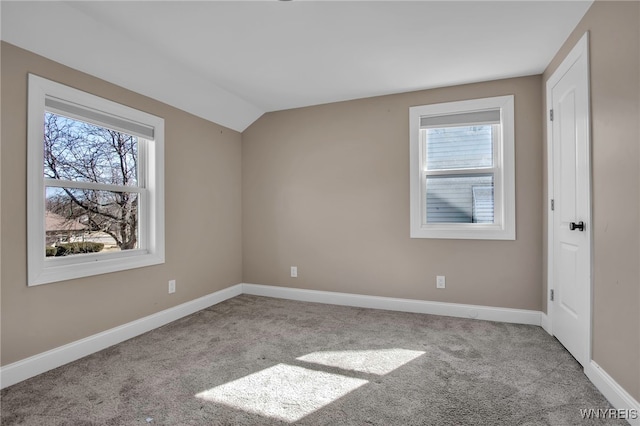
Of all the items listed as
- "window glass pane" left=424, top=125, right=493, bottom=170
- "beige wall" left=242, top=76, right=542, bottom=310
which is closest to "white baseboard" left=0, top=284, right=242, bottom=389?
"beige wall" left=242, top=76, right=542, bottom=310

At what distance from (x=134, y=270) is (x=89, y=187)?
0.79m

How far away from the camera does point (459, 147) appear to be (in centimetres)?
335

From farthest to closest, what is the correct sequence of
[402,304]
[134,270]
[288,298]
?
1. [288,298]
2. [402,304]
3. [134,270]

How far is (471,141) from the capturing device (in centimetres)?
332

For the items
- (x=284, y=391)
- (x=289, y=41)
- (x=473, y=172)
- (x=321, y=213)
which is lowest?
(x=284, y=391)

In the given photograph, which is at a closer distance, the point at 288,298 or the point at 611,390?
the point at 611,390

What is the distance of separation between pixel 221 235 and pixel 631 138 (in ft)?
12.0

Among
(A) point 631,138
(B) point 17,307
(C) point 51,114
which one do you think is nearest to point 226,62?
(C) point 51,114

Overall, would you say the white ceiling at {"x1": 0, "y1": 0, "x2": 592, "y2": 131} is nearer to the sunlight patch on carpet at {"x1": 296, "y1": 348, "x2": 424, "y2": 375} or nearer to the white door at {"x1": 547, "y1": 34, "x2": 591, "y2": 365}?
the white door at {"x1": 547, "y1": 34, "x2": 591, "y2": 365}

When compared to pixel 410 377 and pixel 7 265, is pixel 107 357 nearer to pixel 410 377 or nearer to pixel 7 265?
pixel 7 265

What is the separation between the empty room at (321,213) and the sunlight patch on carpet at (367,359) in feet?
0.09

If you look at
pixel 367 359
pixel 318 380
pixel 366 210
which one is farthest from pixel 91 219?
pixel 366 210

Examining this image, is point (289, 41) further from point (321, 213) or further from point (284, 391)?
point (284, 391)

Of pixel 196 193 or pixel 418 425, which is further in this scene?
pixel 196 193
